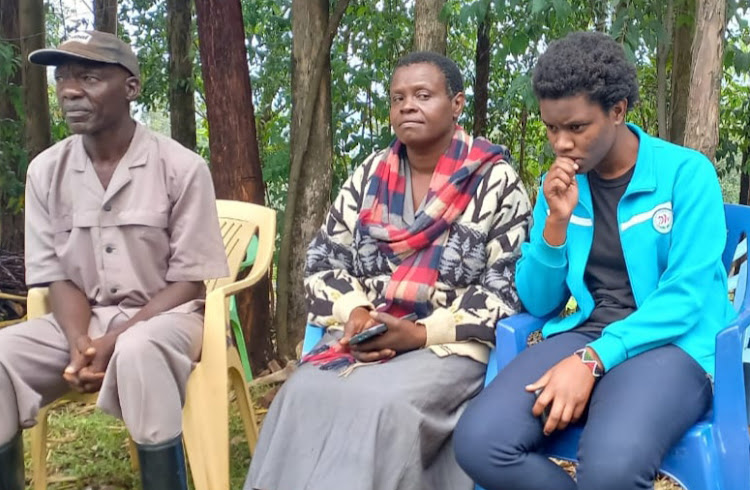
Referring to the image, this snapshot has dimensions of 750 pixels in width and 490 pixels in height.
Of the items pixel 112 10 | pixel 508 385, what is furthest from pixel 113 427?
pixel 112 10

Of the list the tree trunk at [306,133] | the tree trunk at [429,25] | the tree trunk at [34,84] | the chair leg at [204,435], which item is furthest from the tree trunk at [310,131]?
the tree trunk at [34,84]

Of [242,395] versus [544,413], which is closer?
[544,413]

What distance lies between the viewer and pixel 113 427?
157 inches

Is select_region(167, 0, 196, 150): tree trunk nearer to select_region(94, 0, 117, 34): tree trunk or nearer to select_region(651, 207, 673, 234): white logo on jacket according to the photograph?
select_region(94, 0, 117, 34): tree trunk

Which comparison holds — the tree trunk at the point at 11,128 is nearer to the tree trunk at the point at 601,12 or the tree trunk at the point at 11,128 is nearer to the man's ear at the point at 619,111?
the tree trunk at the point at 601,12

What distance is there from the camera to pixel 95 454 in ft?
12.1

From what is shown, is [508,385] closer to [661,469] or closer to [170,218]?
[661,469]

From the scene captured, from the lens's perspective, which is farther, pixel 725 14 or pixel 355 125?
pixel 355 125

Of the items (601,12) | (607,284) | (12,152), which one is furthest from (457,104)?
(12,152)

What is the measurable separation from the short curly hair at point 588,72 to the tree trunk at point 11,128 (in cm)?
514

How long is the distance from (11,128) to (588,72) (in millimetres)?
5713

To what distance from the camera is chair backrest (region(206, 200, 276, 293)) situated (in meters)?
3.38

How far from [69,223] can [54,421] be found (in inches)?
62.3

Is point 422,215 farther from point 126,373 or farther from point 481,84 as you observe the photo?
point 481,84
